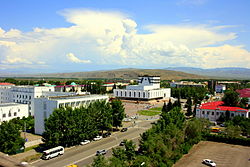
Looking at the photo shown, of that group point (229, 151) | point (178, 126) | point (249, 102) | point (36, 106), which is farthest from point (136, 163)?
point (249, 102)

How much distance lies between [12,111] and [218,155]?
1659 inches

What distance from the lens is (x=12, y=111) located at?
162 ft

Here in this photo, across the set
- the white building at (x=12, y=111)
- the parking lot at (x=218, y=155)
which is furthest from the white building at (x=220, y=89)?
the white building at (x=12, y=111)

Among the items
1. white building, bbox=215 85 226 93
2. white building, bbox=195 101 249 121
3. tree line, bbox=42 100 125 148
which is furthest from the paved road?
white building, bbox=215 85 226 93

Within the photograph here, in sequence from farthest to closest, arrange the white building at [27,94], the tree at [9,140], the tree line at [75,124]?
the white building at [27,94]
the tree line at [75,124]
the tree at [9,140]

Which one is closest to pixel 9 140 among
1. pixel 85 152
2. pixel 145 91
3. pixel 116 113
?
pixel 85 152

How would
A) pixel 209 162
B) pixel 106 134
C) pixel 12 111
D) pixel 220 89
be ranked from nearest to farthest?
1. pixel 209 162
2. pixel 106 134
3. pixel 12 111
4. pixel 220 89

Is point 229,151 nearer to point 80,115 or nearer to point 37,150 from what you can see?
point 80,115

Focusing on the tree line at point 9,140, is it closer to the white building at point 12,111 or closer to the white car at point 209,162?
the white building at point 12,111

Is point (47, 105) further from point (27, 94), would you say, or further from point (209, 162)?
point (209, 162)

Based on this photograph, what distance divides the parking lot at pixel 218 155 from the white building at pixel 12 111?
3779 cm

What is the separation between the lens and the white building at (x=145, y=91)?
93000 millimetres

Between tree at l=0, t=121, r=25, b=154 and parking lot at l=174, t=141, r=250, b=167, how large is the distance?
2095 cm

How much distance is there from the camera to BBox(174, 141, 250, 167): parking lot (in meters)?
27.7
